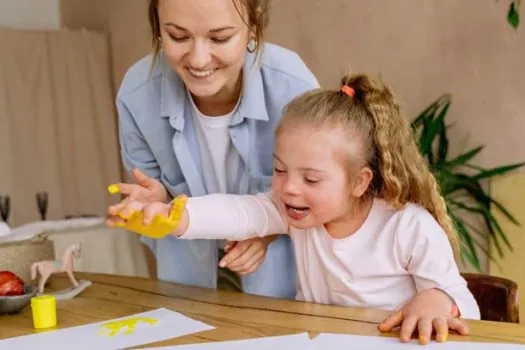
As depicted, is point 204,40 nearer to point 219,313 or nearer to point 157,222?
point 157,222

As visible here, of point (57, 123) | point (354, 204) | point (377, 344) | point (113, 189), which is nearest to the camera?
point (377, 344)

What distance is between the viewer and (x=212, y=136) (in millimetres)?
1518

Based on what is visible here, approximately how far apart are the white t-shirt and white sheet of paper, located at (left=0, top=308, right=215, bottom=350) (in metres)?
0.41

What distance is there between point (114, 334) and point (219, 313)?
186 mm

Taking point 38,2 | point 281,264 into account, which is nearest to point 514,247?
point 281,264

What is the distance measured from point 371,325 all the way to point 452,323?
12cm

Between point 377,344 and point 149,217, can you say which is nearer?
point 377,344

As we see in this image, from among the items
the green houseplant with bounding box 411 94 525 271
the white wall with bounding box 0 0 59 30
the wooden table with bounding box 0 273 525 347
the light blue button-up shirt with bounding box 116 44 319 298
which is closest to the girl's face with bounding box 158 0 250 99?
the light blue button-up shirt with bounding box 116 44 319 298

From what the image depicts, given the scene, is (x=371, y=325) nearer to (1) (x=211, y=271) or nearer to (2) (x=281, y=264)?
(2) (x=281, y=264)

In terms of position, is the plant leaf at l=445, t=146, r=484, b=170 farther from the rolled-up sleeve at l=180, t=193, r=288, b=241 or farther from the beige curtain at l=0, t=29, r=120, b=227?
the beige curtain at l=0, t=29, r=120, b=227

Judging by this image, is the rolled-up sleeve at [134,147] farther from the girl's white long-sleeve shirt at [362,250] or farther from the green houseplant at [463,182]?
the green houseplant at [463,182]

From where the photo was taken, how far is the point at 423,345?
3.13 feet

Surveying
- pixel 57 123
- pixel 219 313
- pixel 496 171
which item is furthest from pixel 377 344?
pixel 57 123

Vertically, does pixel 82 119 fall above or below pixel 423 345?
above
